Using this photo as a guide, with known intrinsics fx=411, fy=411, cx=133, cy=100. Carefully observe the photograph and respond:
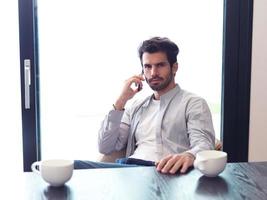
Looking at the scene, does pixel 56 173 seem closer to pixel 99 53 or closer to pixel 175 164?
pixel 175 164

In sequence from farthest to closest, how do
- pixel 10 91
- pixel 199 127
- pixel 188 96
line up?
1. pixel 10 91
2. pixel 188 96
3. pixel 199 127

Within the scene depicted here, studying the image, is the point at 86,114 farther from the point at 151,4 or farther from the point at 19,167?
the point at 151,4

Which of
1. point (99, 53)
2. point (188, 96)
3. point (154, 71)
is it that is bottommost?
point (188, 96)

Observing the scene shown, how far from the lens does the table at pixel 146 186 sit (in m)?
1.23

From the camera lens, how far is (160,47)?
7.38 ft

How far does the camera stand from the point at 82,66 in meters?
2.85

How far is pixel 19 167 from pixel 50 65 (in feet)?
2.49

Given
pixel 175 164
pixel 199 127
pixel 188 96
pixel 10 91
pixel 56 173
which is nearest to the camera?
pixel 56 173

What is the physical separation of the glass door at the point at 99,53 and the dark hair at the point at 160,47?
22.4 inches

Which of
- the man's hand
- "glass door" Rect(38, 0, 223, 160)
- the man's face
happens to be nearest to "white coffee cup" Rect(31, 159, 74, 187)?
the man's hand

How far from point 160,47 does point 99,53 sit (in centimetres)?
71

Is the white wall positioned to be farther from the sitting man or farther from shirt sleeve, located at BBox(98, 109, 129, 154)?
shirt sleeve, located at BBox(98, 109, 129, 154)

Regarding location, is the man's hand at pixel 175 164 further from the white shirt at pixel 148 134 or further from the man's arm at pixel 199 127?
the white shirt at pixel 148 134

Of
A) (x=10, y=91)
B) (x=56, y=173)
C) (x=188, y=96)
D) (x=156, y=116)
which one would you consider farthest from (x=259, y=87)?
(x=56, y=173)
